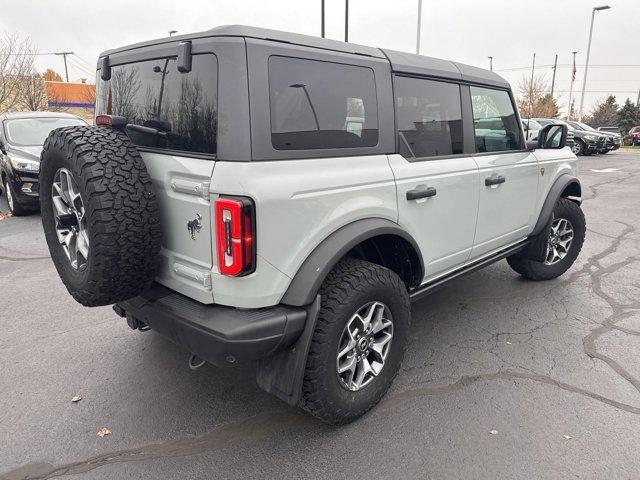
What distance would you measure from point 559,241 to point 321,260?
3.46 metres

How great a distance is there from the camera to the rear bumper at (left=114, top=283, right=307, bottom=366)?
6.87 ft

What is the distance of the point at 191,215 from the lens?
2.21 meters

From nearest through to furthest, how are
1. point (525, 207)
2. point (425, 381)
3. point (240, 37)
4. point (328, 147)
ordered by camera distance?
point (240, 37) < point (328, 147) < point (425, 381) < point (525, 207)

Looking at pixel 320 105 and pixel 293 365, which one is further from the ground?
pixel 320 105

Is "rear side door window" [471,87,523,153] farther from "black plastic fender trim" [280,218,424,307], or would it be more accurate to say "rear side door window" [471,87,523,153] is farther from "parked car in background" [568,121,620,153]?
"parked car in background" [568,121,620,153]

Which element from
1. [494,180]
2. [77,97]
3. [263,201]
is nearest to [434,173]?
[494,180]

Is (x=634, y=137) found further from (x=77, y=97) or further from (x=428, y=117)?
(x=77, y=97)

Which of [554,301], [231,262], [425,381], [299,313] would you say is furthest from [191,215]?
[554,301]

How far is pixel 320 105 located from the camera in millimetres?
2363

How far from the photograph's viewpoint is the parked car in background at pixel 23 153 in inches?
298

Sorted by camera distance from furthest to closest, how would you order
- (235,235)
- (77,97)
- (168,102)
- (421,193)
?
(77,97) → (421,193) → (168,102) → (235,235)

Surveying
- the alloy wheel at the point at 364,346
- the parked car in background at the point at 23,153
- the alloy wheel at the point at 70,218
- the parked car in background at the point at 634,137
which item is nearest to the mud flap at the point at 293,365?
the alloy wheel at the point at 364,346

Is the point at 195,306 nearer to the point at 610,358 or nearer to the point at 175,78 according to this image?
the point at 175,78

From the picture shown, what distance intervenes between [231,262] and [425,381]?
1652 millimetres
